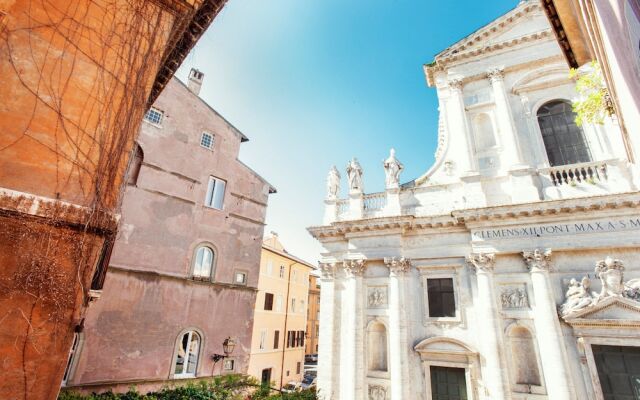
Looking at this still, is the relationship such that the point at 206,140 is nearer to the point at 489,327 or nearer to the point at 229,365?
the point at 229,365

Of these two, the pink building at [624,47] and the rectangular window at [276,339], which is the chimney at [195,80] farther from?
the rectangular window at [276,339]

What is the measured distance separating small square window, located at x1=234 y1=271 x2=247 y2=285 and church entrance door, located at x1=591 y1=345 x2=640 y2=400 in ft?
47.2

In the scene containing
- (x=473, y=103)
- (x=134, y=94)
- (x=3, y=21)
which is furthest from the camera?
(x=473, y=103)

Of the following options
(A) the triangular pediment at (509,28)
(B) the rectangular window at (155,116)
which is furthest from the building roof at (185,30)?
(A) the triangular pediment at (509,28)

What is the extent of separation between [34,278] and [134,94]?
7.57ft

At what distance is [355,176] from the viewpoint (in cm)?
Answer: 1669

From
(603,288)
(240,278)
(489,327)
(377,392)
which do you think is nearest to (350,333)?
(377,392)

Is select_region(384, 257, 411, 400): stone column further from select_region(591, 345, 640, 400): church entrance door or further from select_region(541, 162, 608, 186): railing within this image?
select_region(541, 162, 608, 186): railing

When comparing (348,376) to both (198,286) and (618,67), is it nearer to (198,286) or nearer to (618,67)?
(198,286)

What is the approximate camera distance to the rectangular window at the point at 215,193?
1645cm

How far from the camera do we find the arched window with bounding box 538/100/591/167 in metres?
14.0

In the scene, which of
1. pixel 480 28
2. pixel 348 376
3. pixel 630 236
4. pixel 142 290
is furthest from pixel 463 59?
pixel 142 290

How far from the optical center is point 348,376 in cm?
1321

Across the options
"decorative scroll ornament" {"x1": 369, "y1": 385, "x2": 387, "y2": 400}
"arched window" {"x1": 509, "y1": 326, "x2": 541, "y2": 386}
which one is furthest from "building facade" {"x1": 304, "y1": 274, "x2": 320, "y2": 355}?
"arched window" {"x1": 509, "y1": 326, "x2": 541, "y2": 386}
